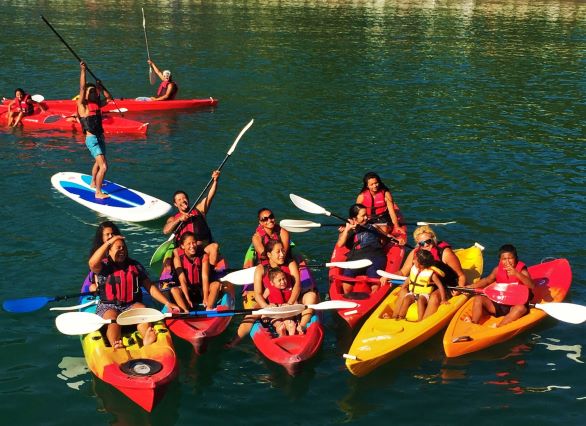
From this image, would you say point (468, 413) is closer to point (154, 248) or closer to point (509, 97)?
point (154, 248)

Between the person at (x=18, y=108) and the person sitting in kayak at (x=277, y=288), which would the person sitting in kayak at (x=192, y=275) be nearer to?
the person sitting in kayak at (x=277, y=288)

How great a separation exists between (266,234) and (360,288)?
5.14 feet

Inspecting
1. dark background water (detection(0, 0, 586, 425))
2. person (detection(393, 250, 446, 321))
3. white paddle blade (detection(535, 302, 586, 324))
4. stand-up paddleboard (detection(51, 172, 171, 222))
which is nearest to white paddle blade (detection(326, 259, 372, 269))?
dark background water (detection(0, 0, 586, 425))

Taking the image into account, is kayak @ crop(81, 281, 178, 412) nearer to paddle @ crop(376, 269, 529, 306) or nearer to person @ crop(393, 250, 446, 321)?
person @ crop(393, 250, 446, 321)

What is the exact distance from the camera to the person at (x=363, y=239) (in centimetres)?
1163

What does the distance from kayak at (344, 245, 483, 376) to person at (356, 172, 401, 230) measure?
2.53 meters

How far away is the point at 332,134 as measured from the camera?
20.3 meters

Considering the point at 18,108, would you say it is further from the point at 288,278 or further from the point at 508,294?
the point at 508,294

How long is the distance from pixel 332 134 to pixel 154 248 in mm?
8373

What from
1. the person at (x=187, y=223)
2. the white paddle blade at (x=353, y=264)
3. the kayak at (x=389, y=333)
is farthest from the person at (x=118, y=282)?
the white paddle blade at (x=353, y=264)

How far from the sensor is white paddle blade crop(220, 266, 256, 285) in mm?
10258

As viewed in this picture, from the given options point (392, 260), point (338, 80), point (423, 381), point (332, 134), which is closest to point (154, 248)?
point (392, 260)

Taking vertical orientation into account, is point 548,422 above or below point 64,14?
below

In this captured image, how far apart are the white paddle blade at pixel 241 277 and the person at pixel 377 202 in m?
3.05
